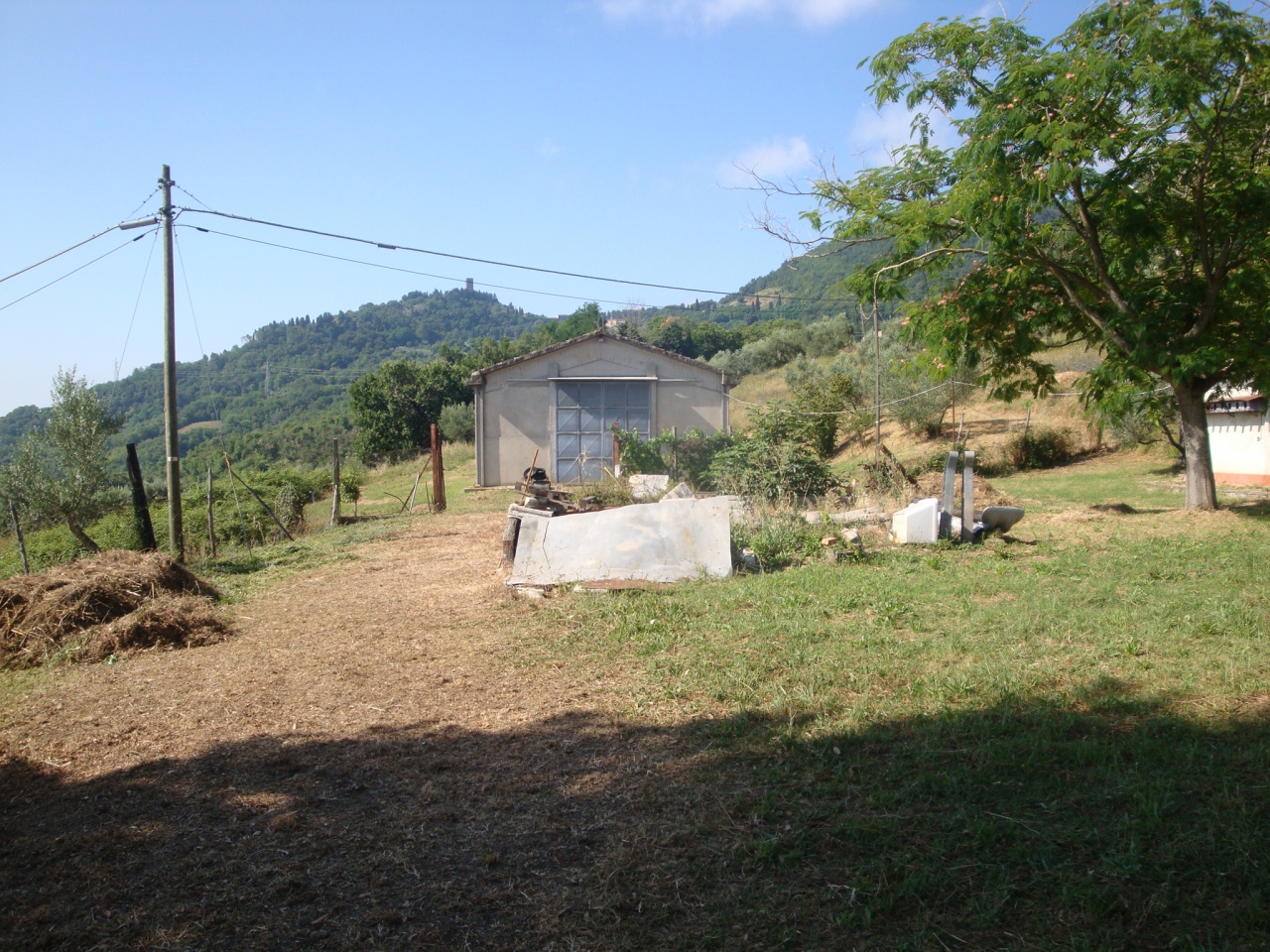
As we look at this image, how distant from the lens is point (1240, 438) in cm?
1712

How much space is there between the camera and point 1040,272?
12.2 metres

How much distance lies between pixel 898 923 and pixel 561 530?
262 inches

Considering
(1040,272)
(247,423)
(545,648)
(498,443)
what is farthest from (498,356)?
(545,648)

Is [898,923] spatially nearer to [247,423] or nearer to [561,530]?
[561,530]

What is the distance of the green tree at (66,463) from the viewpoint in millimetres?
16005

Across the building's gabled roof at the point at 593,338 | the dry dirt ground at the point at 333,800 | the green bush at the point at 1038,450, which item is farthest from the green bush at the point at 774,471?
the green bush at the point at 1038,450

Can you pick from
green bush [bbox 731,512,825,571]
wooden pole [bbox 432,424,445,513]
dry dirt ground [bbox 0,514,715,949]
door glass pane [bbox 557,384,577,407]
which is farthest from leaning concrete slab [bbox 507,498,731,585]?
door glass pane [bbox 557,384,577,407]

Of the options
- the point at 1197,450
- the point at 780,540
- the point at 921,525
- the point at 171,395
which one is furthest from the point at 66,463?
the point at 1197,450

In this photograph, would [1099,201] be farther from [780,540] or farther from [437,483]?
[437,483]

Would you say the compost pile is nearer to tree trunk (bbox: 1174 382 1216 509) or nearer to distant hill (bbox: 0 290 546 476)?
distant hill (bbox: 0 290 546 476)

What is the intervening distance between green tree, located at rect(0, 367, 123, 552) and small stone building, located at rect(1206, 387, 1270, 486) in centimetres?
2131

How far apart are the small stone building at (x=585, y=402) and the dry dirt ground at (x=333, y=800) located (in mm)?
16763

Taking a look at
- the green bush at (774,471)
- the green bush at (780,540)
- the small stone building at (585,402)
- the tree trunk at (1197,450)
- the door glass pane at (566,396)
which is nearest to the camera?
the green bush at (780,540)

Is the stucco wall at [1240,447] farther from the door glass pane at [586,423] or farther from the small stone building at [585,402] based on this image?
the door glass pane at [586,423]
